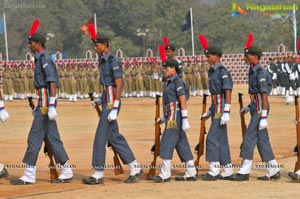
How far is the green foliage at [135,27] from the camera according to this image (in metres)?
85.9

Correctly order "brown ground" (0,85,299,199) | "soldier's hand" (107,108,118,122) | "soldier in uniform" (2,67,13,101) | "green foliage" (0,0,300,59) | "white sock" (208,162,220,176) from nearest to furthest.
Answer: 1. "brown ground" (0,85,299,199)
2. "soldier's hand" (107,108,118,122)
3. "white sock" (208,162,220,176)
4. "soldier in uniform" (2,67,13,101)
5. "green foliage" (0,0,300,59)

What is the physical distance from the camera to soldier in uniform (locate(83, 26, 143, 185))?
45.6ft

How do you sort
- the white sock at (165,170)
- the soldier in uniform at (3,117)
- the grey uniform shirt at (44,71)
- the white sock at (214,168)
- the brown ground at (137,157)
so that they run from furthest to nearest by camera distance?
the soldier in uniform at (3,117), the white sock at (214,168), the grey uniform shirt at (44,71), the white sock at (165,170), the brown ground at (137,157)

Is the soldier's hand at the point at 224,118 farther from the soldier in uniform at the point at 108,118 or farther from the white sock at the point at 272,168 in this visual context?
the soldier in uniform at the point at 108,118

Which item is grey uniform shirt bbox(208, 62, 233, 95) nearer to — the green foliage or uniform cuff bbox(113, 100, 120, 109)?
uniform cuff bbox(113, 100, 120, 109)

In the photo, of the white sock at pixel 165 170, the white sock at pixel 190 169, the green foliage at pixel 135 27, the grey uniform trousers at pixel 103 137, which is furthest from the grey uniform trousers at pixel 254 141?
the green foliage at pixel 135 27

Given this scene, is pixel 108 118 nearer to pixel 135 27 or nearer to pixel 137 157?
pixel 137 157

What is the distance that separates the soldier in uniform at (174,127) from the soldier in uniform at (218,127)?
306 millimetres

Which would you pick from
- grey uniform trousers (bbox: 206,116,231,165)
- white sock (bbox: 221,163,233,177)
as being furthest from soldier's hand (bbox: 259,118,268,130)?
white sock (bbox: 221,163,233,177)

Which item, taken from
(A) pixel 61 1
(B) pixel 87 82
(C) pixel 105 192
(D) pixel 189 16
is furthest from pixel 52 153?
(A) pixel 61 1

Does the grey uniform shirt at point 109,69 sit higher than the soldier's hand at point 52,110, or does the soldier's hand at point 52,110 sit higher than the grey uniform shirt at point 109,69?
the grey uniform shirt at point 109,69

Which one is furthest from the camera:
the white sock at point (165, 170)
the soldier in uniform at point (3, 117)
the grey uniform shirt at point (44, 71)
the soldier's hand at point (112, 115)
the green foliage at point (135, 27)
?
the green foliage at point (135, 27)

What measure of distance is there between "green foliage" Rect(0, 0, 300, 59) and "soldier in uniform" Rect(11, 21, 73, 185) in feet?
227

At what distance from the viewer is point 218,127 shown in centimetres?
1430
